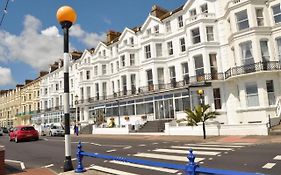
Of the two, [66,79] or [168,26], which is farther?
[168,26]

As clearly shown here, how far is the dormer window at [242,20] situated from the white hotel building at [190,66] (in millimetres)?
92

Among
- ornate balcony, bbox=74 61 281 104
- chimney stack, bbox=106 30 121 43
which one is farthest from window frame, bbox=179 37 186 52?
chimney stack, bbox=106 30 121 43

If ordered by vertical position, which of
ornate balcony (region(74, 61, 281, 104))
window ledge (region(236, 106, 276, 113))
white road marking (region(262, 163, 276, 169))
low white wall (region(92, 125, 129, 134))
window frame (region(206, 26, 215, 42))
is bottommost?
white road marking (region(262, 163, 276, 169))

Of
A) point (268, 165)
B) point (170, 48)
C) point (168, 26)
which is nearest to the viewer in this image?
point (268, 165)

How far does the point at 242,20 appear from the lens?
26203mm

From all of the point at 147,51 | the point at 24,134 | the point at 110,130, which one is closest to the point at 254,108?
the point at 147,51

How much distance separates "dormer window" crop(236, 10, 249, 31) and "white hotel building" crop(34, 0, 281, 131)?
3.6 inches

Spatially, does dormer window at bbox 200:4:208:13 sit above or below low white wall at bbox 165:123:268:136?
above

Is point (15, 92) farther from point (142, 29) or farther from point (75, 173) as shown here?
point (75, 173)

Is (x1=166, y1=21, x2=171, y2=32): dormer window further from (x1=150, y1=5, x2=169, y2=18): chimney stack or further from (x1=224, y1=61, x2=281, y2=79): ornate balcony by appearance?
(x1=224, y1=61, x2=281, y2=79): ornate balcony

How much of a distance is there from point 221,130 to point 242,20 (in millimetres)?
11174

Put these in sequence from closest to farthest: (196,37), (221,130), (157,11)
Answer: (221,130)
(196,37)
(157,11)

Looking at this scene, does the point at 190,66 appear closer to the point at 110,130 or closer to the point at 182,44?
the point at 182,44

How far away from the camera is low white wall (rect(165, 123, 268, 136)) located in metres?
19.8
